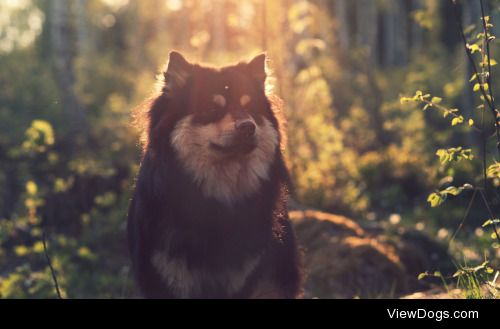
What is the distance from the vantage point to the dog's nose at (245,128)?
194 inches

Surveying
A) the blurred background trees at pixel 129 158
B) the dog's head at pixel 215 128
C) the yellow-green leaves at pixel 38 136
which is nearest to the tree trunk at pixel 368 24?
the blurred background trees at pixel 129 158

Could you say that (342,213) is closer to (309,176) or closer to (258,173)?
(309,176)

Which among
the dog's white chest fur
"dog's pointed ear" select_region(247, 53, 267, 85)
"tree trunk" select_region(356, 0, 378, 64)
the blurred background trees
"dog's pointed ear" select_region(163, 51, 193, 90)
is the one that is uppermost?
"dog's pointed ear" select_region(163, 51, 193, 90)

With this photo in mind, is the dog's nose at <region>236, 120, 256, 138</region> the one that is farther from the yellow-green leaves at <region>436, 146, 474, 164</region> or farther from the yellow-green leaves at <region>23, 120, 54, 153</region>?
the yellow-green leaves at <region>23, 120, 54, 153</region>

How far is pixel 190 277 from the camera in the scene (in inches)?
195

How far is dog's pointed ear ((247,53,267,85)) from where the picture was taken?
5625 millimetres

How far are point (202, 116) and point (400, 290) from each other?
3.47m

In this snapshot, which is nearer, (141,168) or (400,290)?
(141,168)

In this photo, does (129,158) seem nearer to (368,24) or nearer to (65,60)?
(65,60)

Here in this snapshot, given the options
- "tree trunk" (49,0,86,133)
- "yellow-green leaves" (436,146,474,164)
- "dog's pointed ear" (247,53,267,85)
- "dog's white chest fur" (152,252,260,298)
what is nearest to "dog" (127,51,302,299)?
"dog's white chest fur" (152,252,260,298)
